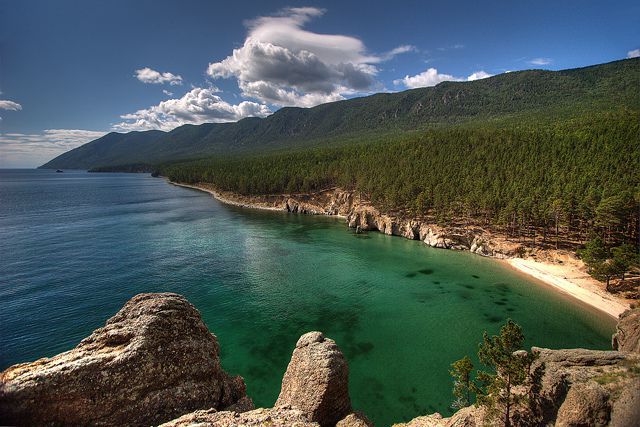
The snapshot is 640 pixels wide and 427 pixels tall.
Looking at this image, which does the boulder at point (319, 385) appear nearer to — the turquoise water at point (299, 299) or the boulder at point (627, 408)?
the turquoise water at point (299, 299)

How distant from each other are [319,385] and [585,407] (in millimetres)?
14724

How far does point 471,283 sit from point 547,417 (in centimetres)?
3998

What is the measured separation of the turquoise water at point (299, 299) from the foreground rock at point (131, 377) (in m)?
17.1

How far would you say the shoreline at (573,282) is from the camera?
151 ft

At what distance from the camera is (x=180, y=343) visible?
48.9ft

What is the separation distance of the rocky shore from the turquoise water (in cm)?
1136

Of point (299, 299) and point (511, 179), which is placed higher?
point (511, 179)

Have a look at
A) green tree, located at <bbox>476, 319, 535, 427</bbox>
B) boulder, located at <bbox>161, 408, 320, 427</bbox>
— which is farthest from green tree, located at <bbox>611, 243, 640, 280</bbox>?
boulder, located at <bbox>161, 408, 320, 427</bbox>

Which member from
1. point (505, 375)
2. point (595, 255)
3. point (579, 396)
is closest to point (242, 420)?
point (579, 396)

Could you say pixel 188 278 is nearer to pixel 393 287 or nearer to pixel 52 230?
pixel 393 287

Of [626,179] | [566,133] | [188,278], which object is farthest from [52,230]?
[566,133]

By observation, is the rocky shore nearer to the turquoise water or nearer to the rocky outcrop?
the rocky outcrop

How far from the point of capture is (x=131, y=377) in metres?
13.0

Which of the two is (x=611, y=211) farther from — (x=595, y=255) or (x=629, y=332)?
(x=629, y=332)
